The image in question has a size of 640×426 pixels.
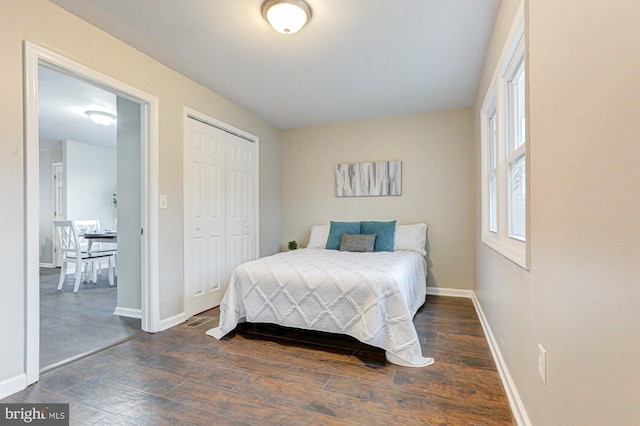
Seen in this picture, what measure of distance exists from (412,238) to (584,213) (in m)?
2.97

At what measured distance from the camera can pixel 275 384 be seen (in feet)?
5.95

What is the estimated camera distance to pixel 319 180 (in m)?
4.55

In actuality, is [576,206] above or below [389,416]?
above

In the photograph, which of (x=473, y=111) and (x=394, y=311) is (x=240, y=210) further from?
(x=473, y=111)

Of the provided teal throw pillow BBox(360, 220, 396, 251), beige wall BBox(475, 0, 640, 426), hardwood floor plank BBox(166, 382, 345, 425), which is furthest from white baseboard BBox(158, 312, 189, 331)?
beige wall BBox(475, 0, 640, 426)

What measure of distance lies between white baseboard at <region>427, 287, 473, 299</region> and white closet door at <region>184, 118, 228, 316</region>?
2638 mm

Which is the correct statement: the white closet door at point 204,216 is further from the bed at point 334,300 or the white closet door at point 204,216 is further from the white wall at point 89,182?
the white wall at point 89,182

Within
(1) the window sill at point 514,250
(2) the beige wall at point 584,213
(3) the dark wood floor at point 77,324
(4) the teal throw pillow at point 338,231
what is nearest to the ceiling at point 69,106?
(3) the dark wood floor at point 77,324

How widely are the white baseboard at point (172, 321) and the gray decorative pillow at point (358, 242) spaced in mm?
1905

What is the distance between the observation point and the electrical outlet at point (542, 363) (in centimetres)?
114

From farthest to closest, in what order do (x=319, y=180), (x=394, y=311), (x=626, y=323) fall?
(x=319, y=180)
(x=394, y=311)
(x=626, y=323)

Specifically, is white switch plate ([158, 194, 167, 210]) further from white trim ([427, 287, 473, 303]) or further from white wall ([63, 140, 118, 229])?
white wall ([63, 140, 118, 229])

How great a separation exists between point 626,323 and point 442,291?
344 centimetres

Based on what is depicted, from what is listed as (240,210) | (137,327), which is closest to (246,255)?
(240,210)
